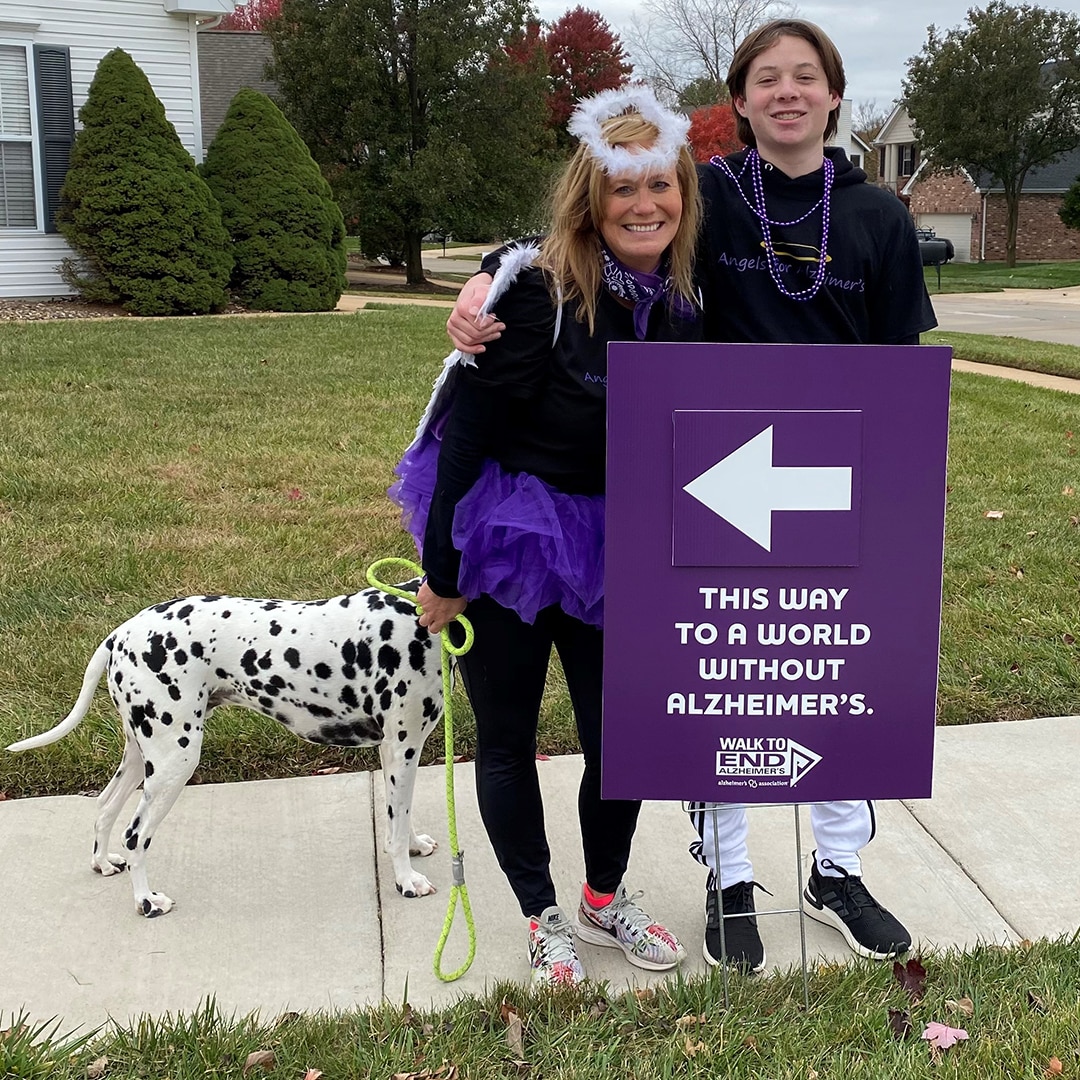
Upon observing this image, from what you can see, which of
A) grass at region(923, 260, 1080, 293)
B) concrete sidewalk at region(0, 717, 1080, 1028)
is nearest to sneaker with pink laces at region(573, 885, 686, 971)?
concrete sidewalk at region(0, 717, 1080, 1028)

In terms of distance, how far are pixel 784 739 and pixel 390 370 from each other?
8.39m

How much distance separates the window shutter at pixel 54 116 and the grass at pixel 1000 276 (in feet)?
65.3

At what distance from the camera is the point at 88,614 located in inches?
189

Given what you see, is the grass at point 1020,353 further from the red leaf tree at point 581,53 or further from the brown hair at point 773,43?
the red leaf tree at point 581,53

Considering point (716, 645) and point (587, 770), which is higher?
point (716, 645)

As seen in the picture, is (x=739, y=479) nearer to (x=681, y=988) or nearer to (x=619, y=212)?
(x=619, y=212)

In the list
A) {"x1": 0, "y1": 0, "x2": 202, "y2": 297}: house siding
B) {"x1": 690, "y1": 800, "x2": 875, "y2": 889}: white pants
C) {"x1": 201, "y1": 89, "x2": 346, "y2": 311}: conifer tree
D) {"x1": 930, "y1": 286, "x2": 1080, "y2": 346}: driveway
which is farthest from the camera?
{"x1": 930, "y1": 286, "x2": 1080, "y2": 346}: driveway

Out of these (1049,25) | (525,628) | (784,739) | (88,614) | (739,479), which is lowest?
(88,614)

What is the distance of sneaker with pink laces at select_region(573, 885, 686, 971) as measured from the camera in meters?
2.84

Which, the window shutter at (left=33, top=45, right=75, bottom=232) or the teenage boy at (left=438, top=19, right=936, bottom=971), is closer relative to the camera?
the teenage boy at (left=438, top=19, right=936, bottom=971)

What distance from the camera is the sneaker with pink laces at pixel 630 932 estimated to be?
2840mm

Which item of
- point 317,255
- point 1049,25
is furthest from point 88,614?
point 1049,25

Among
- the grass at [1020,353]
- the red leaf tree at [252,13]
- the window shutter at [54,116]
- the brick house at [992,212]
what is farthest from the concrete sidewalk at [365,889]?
the red leaf tree at [252,13]

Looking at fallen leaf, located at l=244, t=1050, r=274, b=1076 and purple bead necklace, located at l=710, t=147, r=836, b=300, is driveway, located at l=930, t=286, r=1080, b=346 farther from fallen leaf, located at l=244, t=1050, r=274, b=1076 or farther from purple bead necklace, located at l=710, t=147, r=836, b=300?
fallen leaf, located at l=244, t=1050, r=274, b=1076
